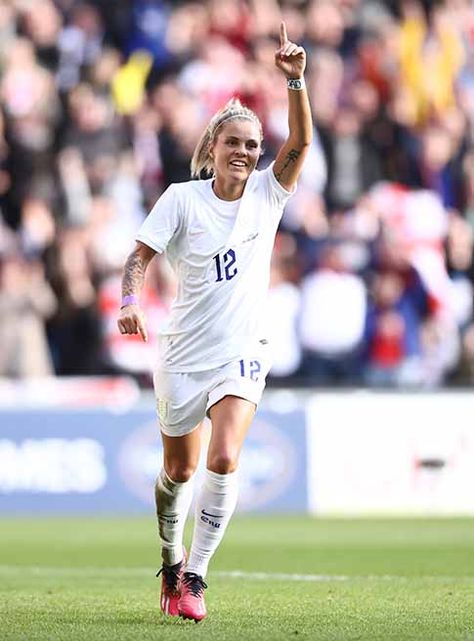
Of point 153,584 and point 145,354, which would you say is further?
point 145,354

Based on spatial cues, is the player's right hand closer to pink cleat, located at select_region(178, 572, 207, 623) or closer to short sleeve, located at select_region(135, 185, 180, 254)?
short sleeve, located at select_region(135, 185, 180, 254)

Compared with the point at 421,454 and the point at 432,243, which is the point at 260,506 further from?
the point at 432,243

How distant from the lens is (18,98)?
57.5ft

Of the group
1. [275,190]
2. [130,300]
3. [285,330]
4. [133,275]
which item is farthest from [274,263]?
[130,300]

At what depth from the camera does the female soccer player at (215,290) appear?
287 inches

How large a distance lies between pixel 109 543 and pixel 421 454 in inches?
175

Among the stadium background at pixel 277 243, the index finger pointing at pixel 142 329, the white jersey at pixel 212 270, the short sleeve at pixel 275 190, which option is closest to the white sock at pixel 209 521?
the white jersey at pixel 212 270

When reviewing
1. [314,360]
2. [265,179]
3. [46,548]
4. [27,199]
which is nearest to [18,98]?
[27,199]

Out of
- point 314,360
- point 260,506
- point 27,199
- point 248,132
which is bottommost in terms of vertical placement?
point 260,506

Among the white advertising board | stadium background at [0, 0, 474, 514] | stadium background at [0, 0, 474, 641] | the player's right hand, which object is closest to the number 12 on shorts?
the player's right hand

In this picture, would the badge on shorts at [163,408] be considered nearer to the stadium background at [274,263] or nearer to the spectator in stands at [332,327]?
the stadium background at [274,263]

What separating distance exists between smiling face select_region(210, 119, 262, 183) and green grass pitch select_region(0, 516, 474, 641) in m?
2.03

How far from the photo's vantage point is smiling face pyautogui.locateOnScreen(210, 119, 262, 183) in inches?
293

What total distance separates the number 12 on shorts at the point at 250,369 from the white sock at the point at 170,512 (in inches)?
26.3
